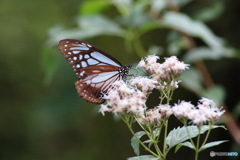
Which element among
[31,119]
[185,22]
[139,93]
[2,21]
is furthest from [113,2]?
[2,21]

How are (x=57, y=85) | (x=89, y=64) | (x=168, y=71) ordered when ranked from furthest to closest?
1. (x=57, y=85)
2. (x=89, y=64)
3. (x=168, y=71)

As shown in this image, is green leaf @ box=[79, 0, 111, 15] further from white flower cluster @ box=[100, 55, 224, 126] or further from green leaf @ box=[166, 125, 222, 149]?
green leaf @ box=[166, 125, 222, 149]

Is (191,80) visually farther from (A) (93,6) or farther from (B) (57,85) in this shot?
(B) (57,85)

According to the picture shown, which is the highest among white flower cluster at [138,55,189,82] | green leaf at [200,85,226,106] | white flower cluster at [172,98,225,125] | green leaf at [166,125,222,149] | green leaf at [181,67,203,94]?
green leaf at [181,67,203,94]

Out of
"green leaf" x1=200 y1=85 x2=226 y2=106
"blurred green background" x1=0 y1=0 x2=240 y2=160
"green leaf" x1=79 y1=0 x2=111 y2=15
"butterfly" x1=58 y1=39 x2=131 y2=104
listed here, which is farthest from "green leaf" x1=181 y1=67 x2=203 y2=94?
"blurred green background" x1=0 y1=0 x2=240 y2=160

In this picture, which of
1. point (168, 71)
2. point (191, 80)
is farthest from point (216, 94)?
point (168, 71)

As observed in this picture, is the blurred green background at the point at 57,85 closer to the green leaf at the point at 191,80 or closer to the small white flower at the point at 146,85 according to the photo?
the green leaf at the point at 191,80

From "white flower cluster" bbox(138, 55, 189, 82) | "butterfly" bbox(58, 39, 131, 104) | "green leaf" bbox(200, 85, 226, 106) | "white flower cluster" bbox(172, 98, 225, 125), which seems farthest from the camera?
"green leaf" bbox(200, 85, 226, 106)

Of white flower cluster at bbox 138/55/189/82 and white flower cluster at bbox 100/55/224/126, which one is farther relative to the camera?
white flower cluster at bbox 138/55/189/82
